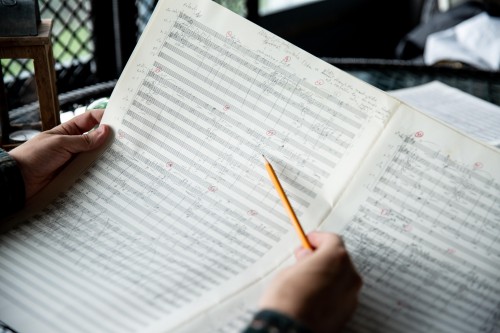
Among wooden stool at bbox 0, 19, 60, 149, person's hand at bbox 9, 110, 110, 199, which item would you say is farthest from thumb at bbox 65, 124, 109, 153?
wooden stool at bbox 0, 19, 60, 149

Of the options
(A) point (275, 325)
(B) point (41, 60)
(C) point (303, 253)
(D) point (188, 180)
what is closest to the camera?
(A) point (275, 325)

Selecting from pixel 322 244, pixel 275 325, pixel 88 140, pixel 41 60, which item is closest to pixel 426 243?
pixel 322 244

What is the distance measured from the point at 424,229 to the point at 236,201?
23 cm

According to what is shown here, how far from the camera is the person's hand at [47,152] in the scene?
75 centimetres

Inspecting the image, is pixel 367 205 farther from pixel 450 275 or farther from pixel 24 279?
pixel 24 279

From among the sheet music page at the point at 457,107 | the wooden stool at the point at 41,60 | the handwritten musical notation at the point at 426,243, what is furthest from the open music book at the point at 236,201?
the sheet music page at the point at 457,107

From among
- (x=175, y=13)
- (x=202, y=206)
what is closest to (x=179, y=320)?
(x=202, y=206)

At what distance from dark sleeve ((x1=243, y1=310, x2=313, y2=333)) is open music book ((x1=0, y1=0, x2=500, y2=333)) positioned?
0.29 feet

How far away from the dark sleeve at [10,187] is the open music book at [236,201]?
2cm

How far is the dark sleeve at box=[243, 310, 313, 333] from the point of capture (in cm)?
52

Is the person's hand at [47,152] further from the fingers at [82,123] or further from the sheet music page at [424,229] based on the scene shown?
the sheet music page at [424,229]

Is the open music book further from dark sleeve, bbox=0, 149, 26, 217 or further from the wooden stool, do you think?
the wooden stool

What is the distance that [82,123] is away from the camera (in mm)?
814

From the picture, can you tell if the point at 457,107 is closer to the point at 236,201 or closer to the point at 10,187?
the point at 236,201
